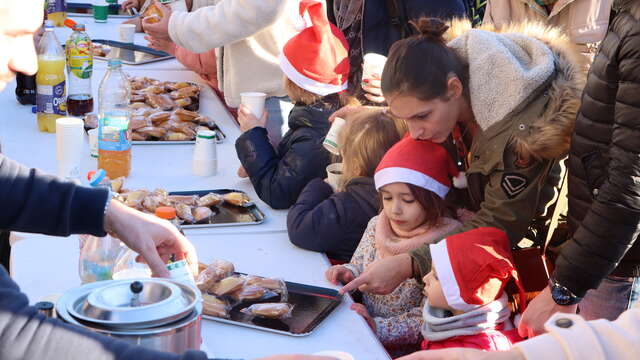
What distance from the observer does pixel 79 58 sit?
2984mm

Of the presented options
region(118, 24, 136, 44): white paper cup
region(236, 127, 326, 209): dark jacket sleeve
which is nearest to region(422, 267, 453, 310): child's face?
region(236, 127, 326, 209): dark jacket sleeve

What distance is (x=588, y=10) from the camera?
3141 millimetres

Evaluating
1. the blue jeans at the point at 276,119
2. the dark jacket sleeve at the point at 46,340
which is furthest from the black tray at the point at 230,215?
the dark jacket sleeve at the point at 46,340

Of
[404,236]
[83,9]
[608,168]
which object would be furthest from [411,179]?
[83,9]

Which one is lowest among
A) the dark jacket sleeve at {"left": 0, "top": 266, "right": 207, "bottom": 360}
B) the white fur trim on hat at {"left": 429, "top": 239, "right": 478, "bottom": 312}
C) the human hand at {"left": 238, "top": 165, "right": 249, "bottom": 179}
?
the human hand at {"left": 238, "top": 165, "right": 249, "bottom": 179}

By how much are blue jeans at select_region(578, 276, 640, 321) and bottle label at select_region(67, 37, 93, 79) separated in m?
2.10

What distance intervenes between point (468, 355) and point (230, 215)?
1178 mm

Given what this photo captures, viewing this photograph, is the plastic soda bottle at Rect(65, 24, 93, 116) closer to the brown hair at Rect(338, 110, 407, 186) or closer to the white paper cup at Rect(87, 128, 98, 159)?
the white paper cup at Rect(87, 128, 98, 159)

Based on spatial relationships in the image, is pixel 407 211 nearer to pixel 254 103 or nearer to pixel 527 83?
pixel 527 83

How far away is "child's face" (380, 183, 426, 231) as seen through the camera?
79.1 inches

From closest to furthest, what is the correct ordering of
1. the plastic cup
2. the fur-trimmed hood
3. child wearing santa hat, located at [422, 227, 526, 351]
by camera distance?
child wearing santa hat, located at [422, 227, 526, 351] < the fur-trimmed hood < the plastic cup

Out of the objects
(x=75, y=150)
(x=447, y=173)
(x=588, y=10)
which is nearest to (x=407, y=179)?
(x=447, y=173)

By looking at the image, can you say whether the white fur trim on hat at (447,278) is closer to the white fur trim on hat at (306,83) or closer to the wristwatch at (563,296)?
the wristwatch at (563,296)

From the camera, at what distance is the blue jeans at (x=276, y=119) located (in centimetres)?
295
